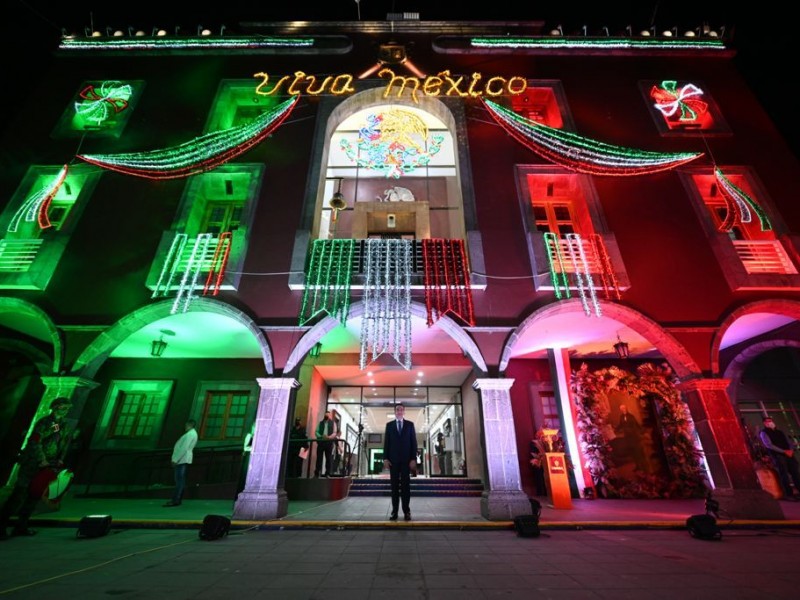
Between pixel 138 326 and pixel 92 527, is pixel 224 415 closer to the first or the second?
pixel 138 326

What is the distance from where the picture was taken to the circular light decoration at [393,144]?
12258mm

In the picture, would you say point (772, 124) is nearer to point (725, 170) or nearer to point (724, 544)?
point (725, 170)

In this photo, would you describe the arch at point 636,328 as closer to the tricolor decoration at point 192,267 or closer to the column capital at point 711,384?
the column capital at point 711,384

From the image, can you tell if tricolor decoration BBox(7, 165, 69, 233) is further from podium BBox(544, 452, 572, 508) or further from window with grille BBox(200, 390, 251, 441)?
podium BBox(544, 452, 572, 508)

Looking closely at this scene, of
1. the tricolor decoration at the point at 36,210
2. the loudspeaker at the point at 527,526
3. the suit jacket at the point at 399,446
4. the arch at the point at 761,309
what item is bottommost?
the loudspeaker at the point at 527,526

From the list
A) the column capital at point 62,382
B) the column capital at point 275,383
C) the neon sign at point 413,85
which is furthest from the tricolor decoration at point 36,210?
the column capital at point 275,383

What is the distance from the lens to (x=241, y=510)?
640cm

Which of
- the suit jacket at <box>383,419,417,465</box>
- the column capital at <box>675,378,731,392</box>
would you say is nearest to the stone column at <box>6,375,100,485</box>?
the suit jacket at <box>383,419,417,465</box>

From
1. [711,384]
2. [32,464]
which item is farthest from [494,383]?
[32,464]

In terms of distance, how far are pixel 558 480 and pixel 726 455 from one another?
3.13m

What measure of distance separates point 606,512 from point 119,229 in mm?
12715

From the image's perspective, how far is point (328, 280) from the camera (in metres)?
8.27

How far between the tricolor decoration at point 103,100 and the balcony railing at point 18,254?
456cm

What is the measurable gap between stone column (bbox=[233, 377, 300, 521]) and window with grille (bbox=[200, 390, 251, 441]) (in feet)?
16.4
